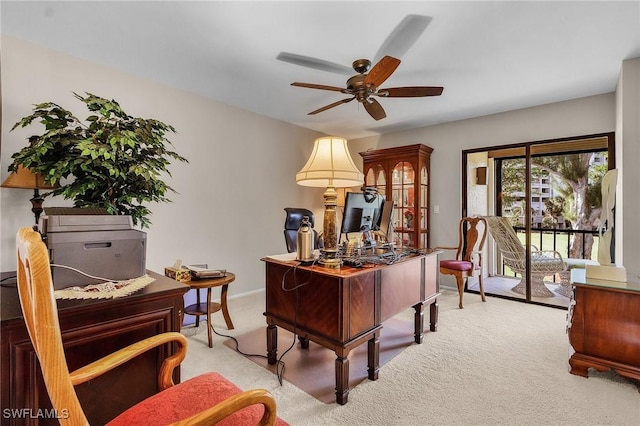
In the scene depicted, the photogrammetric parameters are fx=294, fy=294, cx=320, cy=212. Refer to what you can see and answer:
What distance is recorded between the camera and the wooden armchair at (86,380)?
1.98 ft

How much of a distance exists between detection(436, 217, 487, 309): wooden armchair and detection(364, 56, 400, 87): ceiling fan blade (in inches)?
88.6

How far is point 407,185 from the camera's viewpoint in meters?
4.43

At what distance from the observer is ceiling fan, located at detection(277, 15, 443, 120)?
6.55 feet

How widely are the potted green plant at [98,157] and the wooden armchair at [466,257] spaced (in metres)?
3.15

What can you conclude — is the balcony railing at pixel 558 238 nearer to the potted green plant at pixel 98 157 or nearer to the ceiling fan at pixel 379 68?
the ceiling fan at pixel 379 68

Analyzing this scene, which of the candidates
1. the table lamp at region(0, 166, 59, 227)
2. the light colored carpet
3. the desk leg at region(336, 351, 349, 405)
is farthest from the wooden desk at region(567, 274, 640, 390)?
the table lamp at region(0, 166, 59, 227)

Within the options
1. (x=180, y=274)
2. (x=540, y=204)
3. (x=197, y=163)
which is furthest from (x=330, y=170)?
(x=540, y=204)

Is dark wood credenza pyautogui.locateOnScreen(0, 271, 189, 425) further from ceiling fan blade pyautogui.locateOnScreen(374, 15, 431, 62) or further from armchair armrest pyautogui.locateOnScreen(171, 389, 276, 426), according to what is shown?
ceiling fan blade pyautogui.locateOnScreen(374, 15, 431, 62)

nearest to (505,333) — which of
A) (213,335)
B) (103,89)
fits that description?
(213,335)

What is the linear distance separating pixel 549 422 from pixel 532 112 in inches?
135

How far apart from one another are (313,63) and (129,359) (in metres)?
2.47

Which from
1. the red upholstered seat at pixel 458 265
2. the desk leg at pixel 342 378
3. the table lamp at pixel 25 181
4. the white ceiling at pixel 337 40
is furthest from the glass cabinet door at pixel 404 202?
the table lamp at pixel 25 181

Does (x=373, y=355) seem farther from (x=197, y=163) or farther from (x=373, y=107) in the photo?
(x=197, y=163)

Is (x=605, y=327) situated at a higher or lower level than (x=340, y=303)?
lower
